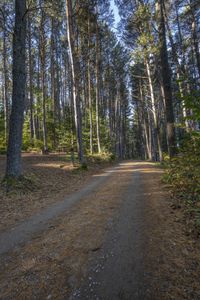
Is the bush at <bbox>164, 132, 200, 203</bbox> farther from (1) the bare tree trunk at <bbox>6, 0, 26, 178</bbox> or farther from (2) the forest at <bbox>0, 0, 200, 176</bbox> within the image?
(1) the bare tree trunk at <bbox>6, 0, 26, 178</bbox>

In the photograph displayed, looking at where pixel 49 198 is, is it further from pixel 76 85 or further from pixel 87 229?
pixel 76 85

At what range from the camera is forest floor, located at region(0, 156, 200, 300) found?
8.47ft

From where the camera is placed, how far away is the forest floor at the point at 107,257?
8.47ft

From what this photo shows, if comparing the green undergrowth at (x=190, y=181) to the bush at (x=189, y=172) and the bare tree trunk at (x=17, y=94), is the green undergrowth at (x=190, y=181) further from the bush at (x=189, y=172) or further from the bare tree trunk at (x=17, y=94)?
the bare tree trunk at (x=17, y=94)

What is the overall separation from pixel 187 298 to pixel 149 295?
39 cm

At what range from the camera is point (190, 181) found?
21.1ft

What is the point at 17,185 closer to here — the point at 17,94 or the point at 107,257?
the point at 17,94

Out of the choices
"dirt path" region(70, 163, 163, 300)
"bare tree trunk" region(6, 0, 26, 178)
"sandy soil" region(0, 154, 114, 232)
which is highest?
"bare tree trunk" region(6, 0, 26, 178)

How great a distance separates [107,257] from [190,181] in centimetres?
404

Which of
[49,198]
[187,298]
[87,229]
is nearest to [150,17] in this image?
[49,198]

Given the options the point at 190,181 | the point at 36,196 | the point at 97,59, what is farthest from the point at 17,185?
the point at 97,59

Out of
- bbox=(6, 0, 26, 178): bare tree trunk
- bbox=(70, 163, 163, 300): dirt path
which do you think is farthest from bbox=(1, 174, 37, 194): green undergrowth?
bbox=(70, 163, 163, 300): dirt path

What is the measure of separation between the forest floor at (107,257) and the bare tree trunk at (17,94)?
3627 mm

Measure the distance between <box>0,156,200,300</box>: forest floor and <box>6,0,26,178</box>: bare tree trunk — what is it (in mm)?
3627
